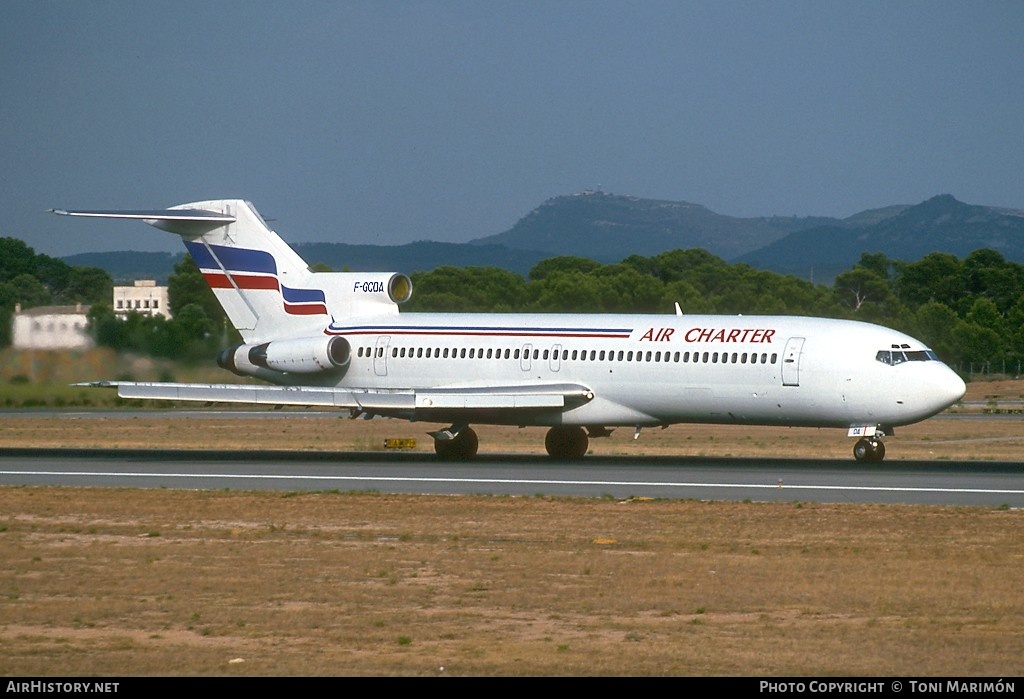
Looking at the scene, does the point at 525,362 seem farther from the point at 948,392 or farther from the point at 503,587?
the point at 503,587

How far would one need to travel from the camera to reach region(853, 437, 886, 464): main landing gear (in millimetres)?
34094

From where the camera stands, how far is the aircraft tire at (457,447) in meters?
37.2

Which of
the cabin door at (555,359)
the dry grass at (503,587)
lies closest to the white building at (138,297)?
the cabin door at (555,359)

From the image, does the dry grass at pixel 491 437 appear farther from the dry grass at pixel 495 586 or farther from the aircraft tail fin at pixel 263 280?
the dry grass at pixel 495 586

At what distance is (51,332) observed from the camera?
4906 cm

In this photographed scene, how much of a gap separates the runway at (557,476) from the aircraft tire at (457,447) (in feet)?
1.82

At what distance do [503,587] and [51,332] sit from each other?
34448 mm

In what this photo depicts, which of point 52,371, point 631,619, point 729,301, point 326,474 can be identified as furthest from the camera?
point 729,301

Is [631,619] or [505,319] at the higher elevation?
[505,319]

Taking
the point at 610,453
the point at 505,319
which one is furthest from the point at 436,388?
the point at 610,453

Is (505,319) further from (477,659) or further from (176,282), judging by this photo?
(176,282)
